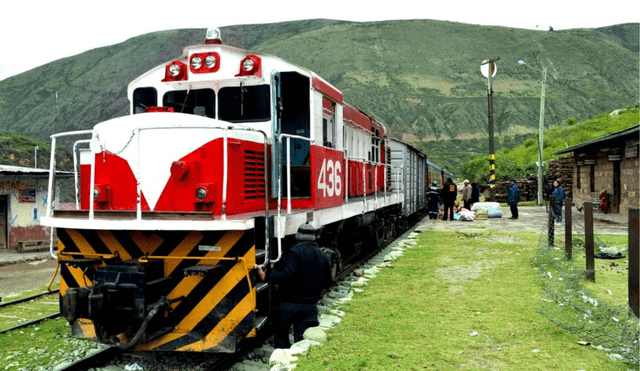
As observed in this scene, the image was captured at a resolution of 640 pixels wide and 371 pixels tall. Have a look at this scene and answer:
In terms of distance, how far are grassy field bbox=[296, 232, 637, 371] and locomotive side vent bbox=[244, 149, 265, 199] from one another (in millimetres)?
1839

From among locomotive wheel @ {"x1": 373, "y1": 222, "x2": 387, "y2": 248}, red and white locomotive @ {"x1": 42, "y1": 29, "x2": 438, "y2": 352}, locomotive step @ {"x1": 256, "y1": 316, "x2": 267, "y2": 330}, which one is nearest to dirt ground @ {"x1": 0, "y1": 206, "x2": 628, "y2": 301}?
locomotive wheel @ {"x1": 373, "y1": 222, "x2": 387, "y2": 248}

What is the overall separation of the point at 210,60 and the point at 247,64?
47cm

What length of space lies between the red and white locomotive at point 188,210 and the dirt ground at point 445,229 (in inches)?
216

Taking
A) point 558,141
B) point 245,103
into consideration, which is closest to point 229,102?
point 245,103

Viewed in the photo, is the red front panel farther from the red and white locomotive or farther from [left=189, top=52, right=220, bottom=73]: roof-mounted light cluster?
[left=189, top=52, right=220, bottom=73]: roof-mounted light cluster

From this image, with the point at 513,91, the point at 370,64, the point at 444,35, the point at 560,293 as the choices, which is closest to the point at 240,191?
the point at 560,293

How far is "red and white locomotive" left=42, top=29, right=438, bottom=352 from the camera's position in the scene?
5.07 metres

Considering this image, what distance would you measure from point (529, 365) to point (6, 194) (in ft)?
55.1

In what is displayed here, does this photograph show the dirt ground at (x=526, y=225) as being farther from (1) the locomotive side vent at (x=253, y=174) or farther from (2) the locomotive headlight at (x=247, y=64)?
(2) the locomotive headlight at (x=247, y=64)

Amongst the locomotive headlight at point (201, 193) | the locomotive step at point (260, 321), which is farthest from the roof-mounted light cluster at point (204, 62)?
the locomotive step at point (260, 321)

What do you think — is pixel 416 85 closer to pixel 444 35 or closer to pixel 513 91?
pixel 513 91

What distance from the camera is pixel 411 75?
5423 inches

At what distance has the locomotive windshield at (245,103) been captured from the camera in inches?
266

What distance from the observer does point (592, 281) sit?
8.45 m
